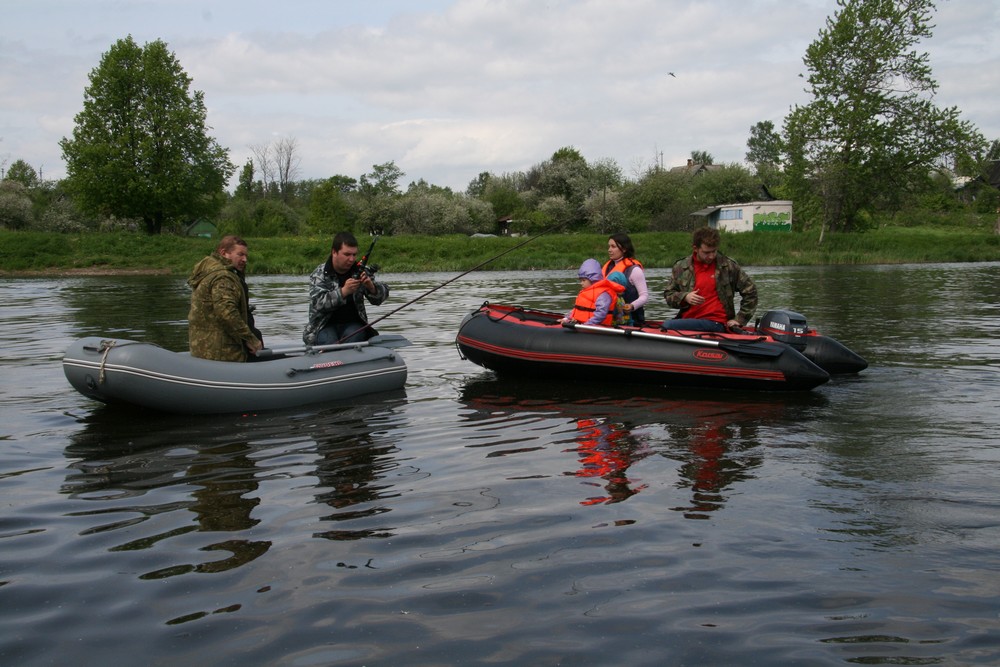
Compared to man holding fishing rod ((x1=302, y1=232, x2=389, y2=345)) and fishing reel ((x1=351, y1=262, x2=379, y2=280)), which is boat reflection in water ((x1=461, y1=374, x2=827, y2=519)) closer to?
man holding fishing rod ((x1=302, y1=232, x2=389, y2=345))

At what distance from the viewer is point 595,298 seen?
8414 mm

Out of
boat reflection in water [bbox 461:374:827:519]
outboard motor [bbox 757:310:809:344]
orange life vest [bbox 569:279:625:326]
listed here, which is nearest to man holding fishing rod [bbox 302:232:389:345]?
boat reflection in water [bbox 461:374:827:519]

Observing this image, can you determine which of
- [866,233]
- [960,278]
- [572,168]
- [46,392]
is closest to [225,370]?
[46,392]

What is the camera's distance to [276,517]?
444 centimetres

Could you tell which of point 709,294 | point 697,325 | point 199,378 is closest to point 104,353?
point 199,378

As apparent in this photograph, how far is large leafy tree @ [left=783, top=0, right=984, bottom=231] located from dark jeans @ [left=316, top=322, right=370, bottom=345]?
1450 inches

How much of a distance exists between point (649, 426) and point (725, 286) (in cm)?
253

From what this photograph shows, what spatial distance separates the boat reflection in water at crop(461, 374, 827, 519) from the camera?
500cm

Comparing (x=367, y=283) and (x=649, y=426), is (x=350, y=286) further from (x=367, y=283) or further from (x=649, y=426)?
(x=649, y=426)

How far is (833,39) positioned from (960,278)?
2096cm

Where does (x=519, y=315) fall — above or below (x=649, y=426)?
above

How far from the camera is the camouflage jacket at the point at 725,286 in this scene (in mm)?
8438

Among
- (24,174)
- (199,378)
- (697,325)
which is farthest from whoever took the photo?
(24,174)

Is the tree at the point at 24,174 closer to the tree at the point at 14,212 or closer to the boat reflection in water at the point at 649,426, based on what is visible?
the tree at the point at 14,212
